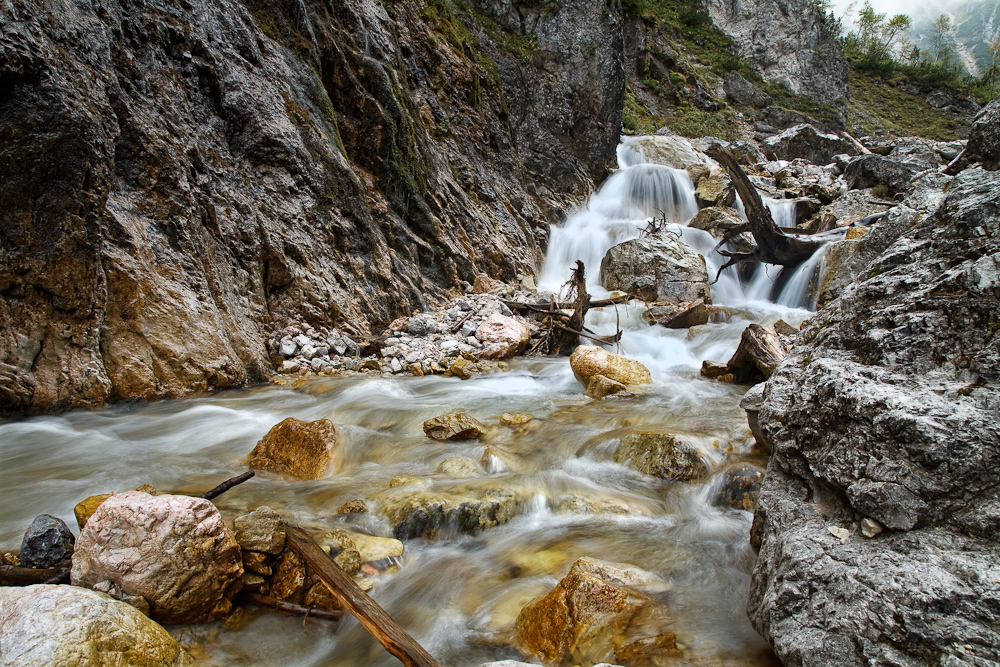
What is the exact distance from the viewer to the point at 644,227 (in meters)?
15.0

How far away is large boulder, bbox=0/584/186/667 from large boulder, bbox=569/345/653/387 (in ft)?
15.4

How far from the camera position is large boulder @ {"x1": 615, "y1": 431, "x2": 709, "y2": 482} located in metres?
3.44

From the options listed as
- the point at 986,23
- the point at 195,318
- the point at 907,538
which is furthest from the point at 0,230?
the point at 986,23

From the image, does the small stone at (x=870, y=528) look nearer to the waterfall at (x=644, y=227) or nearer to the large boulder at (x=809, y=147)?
the waterfall at (x=644, y=227)

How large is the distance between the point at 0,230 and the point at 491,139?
1143 centimetres

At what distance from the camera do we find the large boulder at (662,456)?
11.3 feet

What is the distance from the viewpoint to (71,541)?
7.02 ft

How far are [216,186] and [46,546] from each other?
501cm

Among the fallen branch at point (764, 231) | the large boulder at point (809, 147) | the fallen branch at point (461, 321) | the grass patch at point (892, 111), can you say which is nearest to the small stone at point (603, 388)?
the fallen branch at point (461, 321)

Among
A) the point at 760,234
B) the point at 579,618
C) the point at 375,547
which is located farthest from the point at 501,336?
the point at 579,618

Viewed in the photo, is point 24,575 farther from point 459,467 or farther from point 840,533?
point 840,533

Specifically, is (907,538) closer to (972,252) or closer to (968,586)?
(968,586)

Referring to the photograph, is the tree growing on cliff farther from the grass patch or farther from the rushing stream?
the rushing stream

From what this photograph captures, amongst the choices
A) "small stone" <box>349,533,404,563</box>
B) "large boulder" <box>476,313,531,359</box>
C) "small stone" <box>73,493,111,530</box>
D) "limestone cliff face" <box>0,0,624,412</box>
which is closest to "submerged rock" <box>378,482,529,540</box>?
"small stone" <box>349,533,404,563</box>
